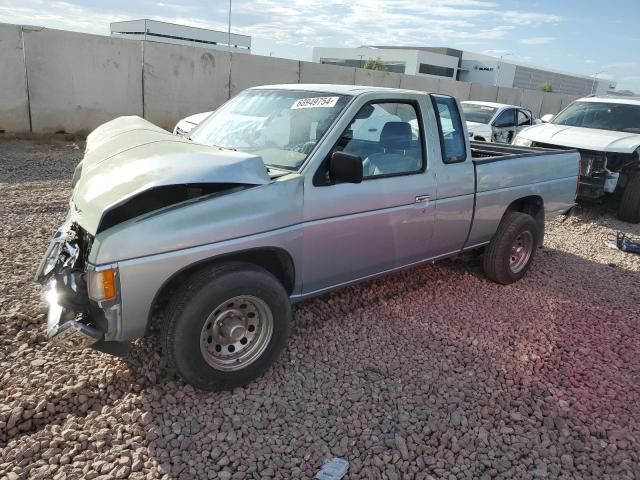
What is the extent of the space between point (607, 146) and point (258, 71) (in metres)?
11.4

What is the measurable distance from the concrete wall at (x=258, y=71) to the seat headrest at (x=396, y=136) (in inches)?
502

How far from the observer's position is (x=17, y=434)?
108 inches

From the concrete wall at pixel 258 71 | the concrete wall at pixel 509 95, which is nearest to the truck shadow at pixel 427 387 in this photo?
the concrete wall at pixel 258 71

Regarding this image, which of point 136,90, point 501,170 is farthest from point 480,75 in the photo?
point 501,170

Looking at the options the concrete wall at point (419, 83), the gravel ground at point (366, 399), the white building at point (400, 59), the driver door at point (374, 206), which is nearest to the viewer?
the gravel ground at point (366, 399)

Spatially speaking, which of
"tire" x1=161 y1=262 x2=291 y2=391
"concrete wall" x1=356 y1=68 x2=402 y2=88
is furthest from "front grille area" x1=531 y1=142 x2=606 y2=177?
"concrete wall" x1=356 y1=68 x2=402 y2=88

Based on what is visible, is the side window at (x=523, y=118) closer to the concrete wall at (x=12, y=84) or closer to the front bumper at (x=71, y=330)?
the concrete wall at (x=12, y=84)

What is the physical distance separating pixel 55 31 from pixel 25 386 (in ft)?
38.9

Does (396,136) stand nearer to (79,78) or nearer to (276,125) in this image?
(276,125)

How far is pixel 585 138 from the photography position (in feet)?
28.3

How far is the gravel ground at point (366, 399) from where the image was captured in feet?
8.77

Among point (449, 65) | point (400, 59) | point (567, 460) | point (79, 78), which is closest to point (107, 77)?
point (79, 78)

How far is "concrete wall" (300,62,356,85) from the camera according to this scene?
17.7 meters

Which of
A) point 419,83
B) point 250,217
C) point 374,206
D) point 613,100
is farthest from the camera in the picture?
point 419,83
